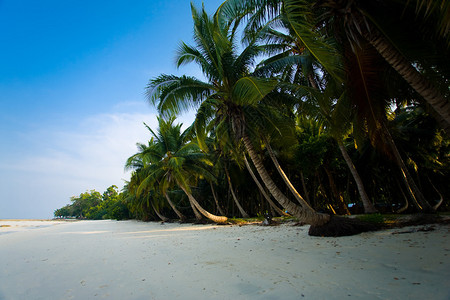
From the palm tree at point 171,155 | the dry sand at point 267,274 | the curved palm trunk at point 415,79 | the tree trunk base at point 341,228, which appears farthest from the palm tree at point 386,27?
the palm tree at point 171,155

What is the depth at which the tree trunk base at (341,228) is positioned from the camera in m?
6.47

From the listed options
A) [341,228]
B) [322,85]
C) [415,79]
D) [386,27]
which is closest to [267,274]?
[341,228]

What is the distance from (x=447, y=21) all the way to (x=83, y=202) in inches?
4106

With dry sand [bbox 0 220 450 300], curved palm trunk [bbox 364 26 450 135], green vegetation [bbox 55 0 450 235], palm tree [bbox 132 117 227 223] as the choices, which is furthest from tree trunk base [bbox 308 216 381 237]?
palm tree [bbox 132 117 227 223]

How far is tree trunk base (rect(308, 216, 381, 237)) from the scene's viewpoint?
647 centimetres

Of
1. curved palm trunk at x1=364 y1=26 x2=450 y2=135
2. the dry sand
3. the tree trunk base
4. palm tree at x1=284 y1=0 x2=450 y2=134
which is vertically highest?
palm tree at x1=284 y1=0 x2=450 y2=134

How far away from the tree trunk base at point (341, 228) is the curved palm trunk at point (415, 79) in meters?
3.48

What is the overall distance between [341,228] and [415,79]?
14.2 feet

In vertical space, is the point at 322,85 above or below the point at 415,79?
above

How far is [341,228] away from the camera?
21.4 feet

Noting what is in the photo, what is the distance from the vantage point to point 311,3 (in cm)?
495

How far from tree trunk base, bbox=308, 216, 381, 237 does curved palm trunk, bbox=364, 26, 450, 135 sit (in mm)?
3483

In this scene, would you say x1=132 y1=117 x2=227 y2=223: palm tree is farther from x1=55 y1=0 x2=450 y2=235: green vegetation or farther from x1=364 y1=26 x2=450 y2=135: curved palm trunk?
x1=364 y1=26 x2=450 y2=135: curved palm trunk

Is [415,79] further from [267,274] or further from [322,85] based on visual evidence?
[322,85]
